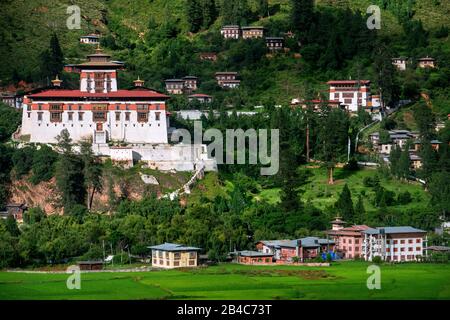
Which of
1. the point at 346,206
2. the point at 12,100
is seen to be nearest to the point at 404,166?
the point at 346,206

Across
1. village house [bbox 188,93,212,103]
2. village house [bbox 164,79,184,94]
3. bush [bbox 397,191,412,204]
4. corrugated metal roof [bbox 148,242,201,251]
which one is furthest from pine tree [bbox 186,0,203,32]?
corrugated metal roof [bbox 148,242,201,251]

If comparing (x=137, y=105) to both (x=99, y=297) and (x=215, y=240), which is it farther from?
(x=99, y=297)

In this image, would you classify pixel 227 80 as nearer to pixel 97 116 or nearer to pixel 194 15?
pixel 194 15

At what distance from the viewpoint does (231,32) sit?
12975cm

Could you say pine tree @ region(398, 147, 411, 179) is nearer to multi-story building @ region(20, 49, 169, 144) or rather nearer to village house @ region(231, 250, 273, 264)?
multi-story building @ region(20, 49, 169, 144)

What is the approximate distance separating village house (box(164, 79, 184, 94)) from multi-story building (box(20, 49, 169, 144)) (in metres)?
17.1

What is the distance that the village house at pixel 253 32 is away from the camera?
128m

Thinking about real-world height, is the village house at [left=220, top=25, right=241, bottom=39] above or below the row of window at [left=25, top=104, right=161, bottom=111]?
above

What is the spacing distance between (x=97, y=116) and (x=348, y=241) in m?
24.0

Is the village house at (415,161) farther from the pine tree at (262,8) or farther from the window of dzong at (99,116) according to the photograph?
the pine tree at (262,8)

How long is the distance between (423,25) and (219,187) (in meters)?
42.1

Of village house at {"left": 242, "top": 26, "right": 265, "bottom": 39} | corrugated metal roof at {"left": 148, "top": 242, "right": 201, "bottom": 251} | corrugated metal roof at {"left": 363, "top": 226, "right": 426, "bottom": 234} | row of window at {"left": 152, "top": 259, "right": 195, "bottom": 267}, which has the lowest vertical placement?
row of window at {"left": 152, "top": 259, "right": 195, "bottom": 267}

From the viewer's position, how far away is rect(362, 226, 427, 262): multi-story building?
84.8 m

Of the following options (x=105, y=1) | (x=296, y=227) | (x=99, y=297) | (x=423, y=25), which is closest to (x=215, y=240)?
(x=296, y=227)
